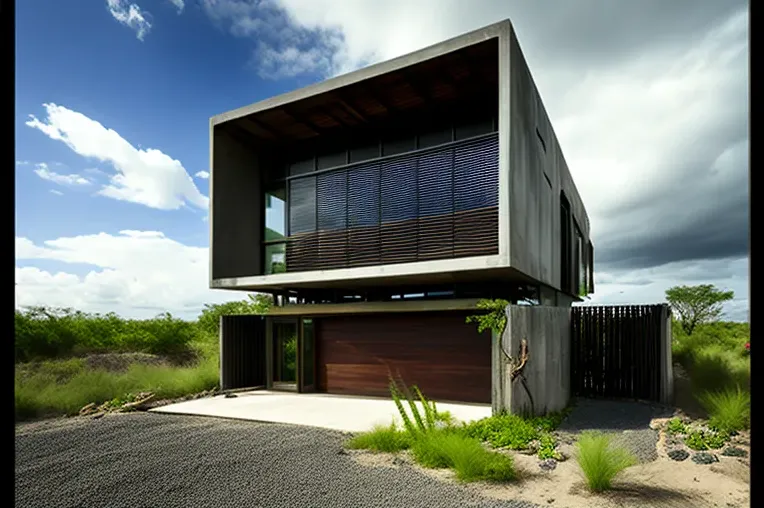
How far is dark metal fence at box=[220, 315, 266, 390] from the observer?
11406 mm

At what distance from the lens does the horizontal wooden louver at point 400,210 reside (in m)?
8.58

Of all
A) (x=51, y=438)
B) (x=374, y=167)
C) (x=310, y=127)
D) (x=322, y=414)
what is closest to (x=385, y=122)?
(x=374, y=167)

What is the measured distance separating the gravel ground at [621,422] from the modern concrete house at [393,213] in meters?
1.95

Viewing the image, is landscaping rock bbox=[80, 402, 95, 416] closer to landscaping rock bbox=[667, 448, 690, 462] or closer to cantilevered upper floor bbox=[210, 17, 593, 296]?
cantilevered upper floor bbox=[210, 17, 593, 296]

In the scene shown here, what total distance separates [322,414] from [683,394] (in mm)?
7824

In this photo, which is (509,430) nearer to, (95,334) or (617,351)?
(617,351)

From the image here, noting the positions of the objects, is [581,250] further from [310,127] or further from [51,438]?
[51,438]

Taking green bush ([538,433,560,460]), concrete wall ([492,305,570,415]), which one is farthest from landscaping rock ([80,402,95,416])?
green bush ([538,433,560,460])

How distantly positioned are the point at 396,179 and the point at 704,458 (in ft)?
21.9

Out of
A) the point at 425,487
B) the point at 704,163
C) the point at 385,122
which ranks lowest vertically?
the point at 425,487

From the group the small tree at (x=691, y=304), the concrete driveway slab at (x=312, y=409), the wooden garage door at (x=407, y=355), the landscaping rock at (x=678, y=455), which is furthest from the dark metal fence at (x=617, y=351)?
the small tree at (x=691, y=304)

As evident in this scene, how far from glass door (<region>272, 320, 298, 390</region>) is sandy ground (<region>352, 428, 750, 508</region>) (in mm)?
6235

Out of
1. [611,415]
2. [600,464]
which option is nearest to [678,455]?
[600,464]

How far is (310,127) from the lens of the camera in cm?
1072
